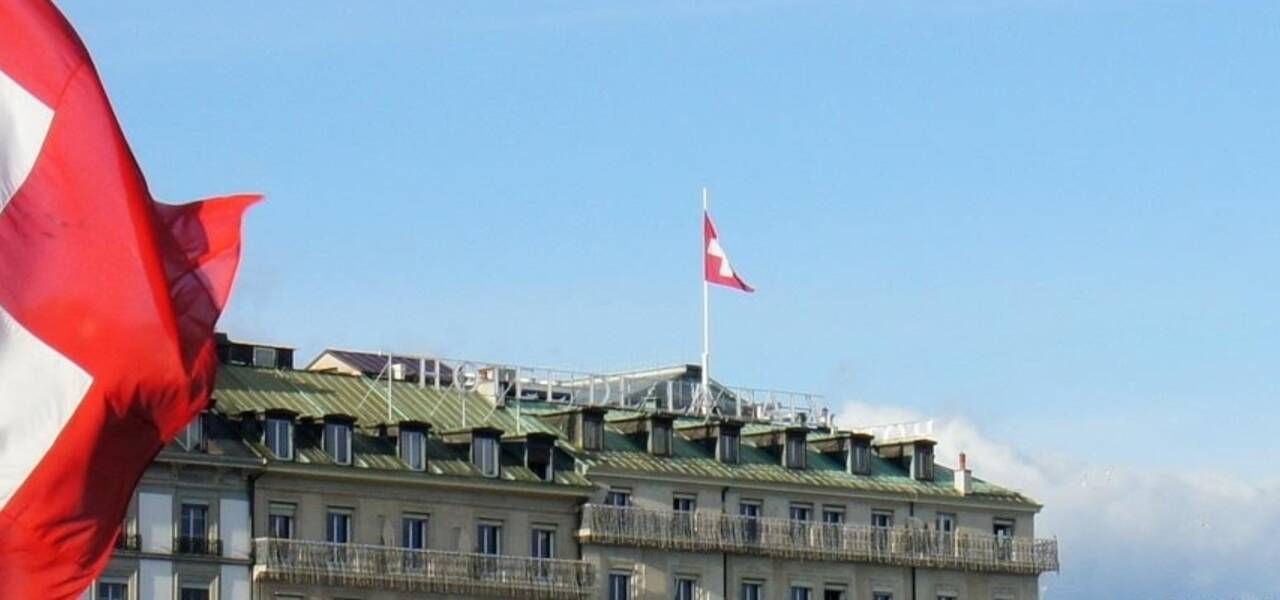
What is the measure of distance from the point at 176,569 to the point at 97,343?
9095 centimetres

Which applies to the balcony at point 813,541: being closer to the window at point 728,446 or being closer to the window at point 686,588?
the window at point 686,588

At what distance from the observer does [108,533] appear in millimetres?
40438

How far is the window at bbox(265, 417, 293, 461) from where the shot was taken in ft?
440

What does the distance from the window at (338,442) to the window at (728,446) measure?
18.9 meters

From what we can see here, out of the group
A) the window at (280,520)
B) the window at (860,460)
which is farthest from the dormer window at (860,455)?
the window at (280,520)

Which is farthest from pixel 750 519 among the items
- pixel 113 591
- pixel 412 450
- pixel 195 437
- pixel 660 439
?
pixel 113 591

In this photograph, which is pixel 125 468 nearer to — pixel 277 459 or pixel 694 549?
pixel 277 459

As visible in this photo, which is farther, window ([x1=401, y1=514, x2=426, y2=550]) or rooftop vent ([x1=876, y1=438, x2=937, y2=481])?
rooftop vent ([x1=876, y1=438, x2=937, y2=481])

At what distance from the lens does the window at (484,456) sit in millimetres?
140500

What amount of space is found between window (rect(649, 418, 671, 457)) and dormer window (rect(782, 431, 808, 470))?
6440mm

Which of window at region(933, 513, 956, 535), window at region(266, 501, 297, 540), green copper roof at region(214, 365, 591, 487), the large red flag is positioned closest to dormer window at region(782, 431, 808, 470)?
window at region(933, 513, 956, 535)

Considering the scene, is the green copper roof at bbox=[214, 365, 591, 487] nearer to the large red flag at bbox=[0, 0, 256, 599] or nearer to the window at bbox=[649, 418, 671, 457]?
the window at bbox=[649, 418, 671, 457]

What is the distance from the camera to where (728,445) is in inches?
5930

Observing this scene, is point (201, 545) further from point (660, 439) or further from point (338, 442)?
point (660, 439)
